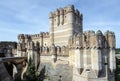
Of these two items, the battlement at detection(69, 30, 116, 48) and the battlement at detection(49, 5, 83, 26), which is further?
the battlement at detection(49, 5, 83, 26)

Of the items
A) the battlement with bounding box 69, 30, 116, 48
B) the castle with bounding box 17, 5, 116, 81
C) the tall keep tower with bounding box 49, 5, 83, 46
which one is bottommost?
the castle with bounding box 17, 5, 116, 81

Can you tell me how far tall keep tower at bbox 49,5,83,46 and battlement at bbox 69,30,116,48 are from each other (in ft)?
49.6

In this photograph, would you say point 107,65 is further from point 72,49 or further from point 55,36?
point 55,36

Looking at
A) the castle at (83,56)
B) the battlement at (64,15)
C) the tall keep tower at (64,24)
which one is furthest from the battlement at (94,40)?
the battlement at (64,15)

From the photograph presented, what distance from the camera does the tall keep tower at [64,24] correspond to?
1578 inches

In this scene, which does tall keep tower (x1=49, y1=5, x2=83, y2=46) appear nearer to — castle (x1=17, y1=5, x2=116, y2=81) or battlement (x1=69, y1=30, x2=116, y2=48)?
castle (x1=17, y1=5, x2=116, y2=81)

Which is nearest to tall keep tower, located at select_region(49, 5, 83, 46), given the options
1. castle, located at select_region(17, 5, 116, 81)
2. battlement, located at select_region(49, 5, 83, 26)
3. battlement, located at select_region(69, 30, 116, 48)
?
battlement, located at select_region(49, 5, 83, 26)

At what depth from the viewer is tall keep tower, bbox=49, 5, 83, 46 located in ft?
132

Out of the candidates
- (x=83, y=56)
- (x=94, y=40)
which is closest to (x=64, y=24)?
(x=83, y=56)

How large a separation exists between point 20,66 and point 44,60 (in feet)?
17.8

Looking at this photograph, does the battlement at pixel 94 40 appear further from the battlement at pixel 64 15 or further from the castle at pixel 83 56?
the battlement at pixel 64 15

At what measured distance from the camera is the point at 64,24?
41.4 metres

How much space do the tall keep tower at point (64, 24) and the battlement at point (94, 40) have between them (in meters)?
15.1

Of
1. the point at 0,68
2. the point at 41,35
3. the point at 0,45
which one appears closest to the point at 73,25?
the point at 41,35
